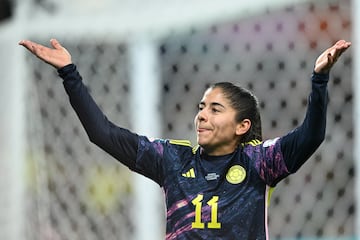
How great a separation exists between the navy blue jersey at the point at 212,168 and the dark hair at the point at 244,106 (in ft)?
0.15

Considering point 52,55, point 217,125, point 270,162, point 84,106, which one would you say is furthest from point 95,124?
point 270,162

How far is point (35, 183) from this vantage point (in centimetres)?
457

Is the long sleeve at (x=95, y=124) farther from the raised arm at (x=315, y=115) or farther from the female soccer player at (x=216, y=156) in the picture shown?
the raised arm at (x=315, y=115)

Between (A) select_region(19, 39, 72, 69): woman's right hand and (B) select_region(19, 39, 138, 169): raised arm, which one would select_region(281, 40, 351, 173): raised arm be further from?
(A) select_region(19, 39, 72, 69): woman's right hand

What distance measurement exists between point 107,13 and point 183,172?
63.8 inches

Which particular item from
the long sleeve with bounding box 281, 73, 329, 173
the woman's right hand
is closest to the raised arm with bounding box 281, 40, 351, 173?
the long sleeve with bounding box 281, 73, 329, 173

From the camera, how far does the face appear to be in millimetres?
2809

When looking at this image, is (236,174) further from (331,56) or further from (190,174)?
(331,56)

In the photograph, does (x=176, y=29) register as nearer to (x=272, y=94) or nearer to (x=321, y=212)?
(x=272, y=94)

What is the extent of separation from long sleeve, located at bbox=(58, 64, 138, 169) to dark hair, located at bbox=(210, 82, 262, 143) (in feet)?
0.90

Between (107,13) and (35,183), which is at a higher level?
(107,13)

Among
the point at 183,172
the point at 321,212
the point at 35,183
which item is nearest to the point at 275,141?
the point at 183,172

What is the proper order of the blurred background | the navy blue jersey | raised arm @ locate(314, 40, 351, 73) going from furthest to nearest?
the blurred background < the navy blue jersey < raised arm @ locate(314, 40, 351, 73)

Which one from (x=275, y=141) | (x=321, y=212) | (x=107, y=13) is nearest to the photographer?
(x=275, y=141)
